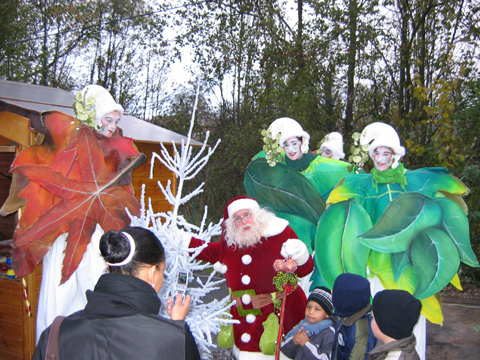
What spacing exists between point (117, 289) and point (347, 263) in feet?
6.34

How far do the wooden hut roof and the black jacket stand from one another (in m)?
1.90

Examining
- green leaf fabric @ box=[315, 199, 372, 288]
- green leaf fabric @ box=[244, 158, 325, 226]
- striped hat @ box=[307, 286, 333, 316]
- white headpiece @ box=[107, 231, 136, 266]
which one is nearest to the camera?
white headpiece @ box=[107, 231, 136, 266]

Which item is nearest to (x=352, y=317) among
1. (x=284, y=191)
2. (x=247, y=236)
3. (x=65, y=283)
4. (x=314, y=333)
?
(x=314, y=333)

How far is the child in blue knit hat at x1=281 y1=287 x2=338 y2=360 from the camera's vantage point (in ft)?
8.19

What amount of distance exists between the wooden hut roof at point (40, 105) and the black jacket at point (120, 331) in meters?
1.90

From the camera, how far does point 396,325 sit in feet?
5.98

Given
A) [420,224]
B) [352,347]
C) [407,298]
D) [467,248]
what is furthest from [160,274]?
[467,248]

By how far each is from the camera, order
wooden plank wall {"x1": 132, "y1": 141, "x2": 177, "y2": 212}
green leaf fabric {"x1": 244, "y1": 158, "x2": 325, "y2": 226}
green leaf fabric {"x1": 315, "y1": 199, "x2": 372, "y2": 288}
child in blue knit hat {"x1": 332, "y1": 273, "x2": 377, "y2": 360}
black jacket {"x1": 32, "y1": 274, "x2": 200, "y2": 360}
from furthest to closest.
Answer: wooden plank wall {"x1": 132, "y1": 141, "x2": 177, "y2": 212} → green leaf fabric {"x1": 244, "y1": 158, "x2": 325, "y2": 226} → green leaf fabric {"x1": 315, "y1": 199, "x2": 372, "y2": 288} → child in blue knit hat {"x1": 332, "y1": 273, "x2": 377, "y2": 360} → black jacket {"x1": 32, "y1": 274, "x2": 200, "y2": 360}

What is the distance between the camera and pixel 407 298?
6.06ft

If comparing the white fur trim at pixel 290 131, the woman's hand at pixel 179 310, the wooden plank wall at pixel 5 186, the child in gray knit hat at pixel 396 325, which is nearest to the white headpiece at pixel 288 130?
the white fur trim at pixel 290 131

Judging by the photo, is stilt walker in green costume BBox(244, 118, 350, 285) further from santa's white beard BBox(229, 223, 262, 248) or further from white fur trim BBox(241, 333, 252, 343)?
white fur trim BBox(241, 333, 252, 343)

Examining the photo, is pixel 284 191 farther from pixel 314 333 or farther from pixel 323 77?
pixel 323 77

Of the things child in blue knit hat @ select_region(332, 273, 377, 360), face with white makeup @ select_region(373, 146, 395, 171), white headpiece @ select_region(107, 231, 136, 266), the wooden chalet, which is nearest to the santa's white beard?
child in blue knit hat @ select_region(332, 273, 377, 360)

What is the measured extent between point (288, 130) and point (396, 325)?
6.39 feet
